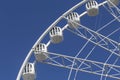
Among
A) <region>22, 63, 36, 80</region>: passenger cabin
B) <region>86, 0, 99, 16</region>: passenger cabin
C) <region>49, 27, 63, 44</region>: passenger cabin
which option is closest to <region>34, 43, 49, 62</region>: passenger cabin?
<region>49, 27, 63, 44</region>: passenger cabin

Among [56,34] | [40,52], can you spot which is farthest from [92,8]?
[40,52]

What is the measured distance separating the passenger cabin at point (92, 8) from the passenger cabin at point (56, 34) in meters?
1.79

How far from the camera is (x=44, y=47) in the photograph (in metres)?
22.6

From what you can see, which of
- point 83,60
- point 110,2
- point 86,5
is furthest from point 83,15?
point 83,60

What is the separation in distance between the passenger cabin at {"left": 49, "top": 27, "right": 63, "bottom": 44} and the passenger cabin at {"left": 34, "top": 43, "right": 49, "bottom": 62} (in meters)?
0.57

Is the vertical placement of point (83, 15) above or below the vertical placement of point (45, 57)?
above

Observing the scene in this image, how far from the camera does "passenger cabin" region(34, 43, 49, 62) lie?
73.2ft

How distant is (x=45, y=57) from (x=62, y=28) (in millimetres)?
1785

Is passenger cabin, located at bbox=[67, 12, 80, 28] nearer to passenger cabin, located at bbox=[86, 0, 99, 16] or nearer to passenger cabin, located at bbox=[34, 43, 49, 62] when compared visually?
passenger cabin, located at bbox=[86, 0, 99, 16]

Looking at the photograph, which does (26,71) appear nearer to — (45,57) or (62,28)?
(45,57)

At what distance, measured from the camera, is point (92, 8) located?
23594mm

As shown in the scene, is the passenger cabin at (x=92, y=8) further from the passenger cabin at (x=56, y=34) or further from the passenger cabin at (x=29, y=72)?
the passenger cabin at (x=29, y=72)

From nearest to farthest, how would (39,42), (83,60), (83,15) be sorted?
Result: (83,60), (39,42), (83,15)

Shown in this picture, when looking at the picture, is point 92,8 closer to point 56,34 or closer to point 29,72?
point 56,34
